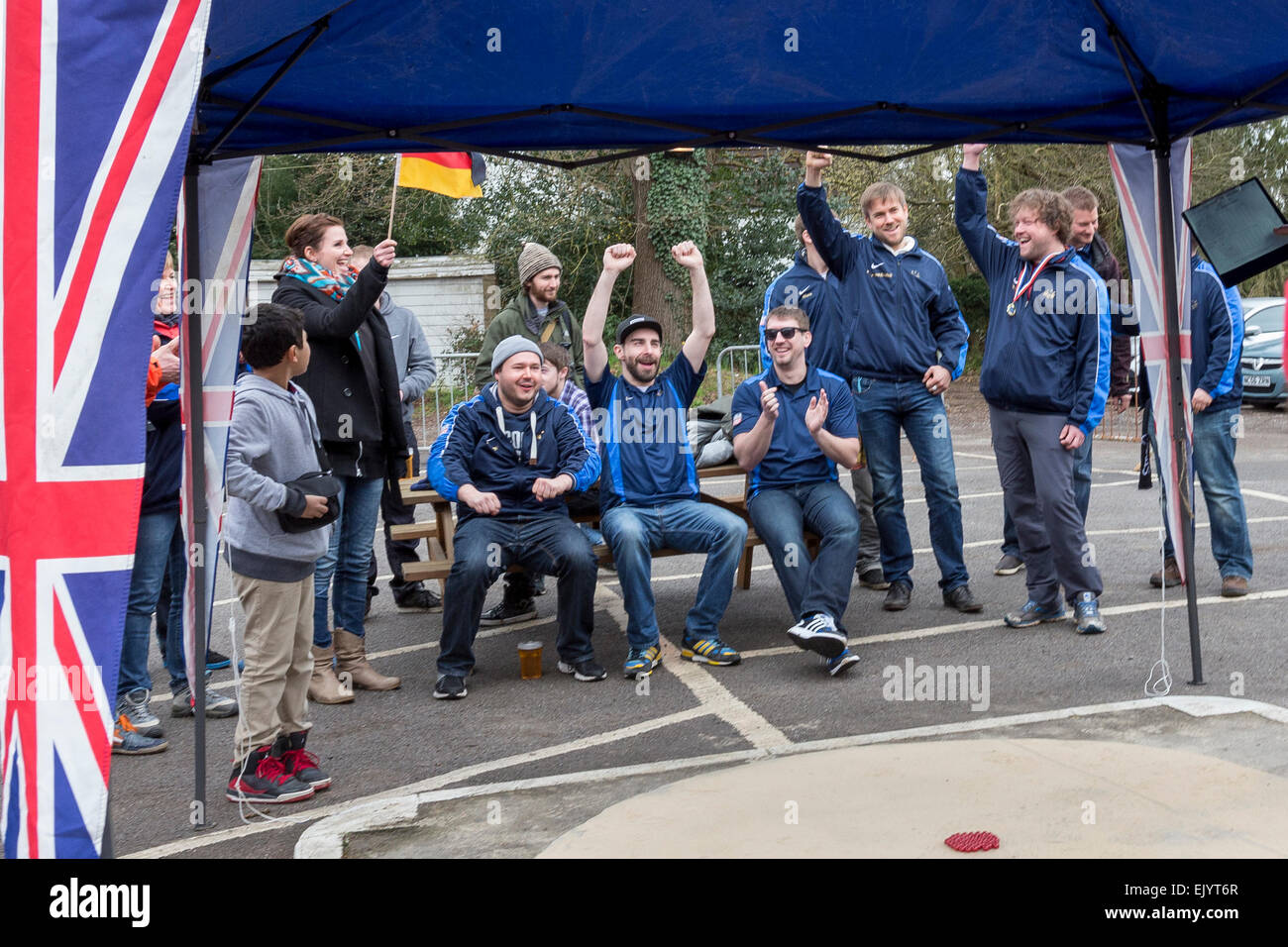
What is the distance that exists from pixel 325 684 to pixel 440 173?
3073 millimetres

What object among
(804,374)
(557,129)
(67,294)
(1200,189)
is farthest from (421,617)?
(1200,189)

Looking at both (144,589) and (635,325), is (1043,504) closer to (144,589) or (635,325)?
(635,325)

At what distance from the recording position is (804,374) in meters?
6.99

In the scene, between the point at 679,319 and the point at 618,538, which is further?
the point at 679,319

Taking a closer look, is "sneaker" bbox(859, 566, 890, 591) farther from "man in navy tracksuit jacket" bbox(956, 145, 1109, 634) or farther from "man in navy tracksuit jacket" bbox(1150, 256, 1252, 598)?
"man in navy tracksuit jacket" bbox(1150, 256, 1252, 598)

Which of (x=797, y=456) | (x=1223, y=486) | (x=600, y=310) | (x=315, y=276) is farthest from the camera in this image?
(x=1223, y=486)

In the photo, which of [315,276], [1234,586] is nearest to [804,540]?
[1234,586]

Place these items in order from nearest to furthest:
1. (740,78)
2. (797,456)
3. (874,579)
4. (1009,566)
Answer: (740,78), (797,456), (874,579), (1009,566)

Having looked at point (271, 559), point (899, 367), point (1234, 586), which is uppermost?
point (899, 367)

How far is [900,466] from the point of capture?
7.47 metres

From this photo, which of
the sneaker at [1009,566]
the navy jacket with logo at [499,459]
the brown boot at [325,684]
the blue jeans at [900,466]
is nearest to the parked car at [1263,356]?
the sneaker at [1009,566]

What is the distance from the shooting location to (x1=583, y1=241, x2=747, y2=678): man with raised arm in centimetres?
646

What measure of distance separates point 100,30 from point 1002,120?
422cm
